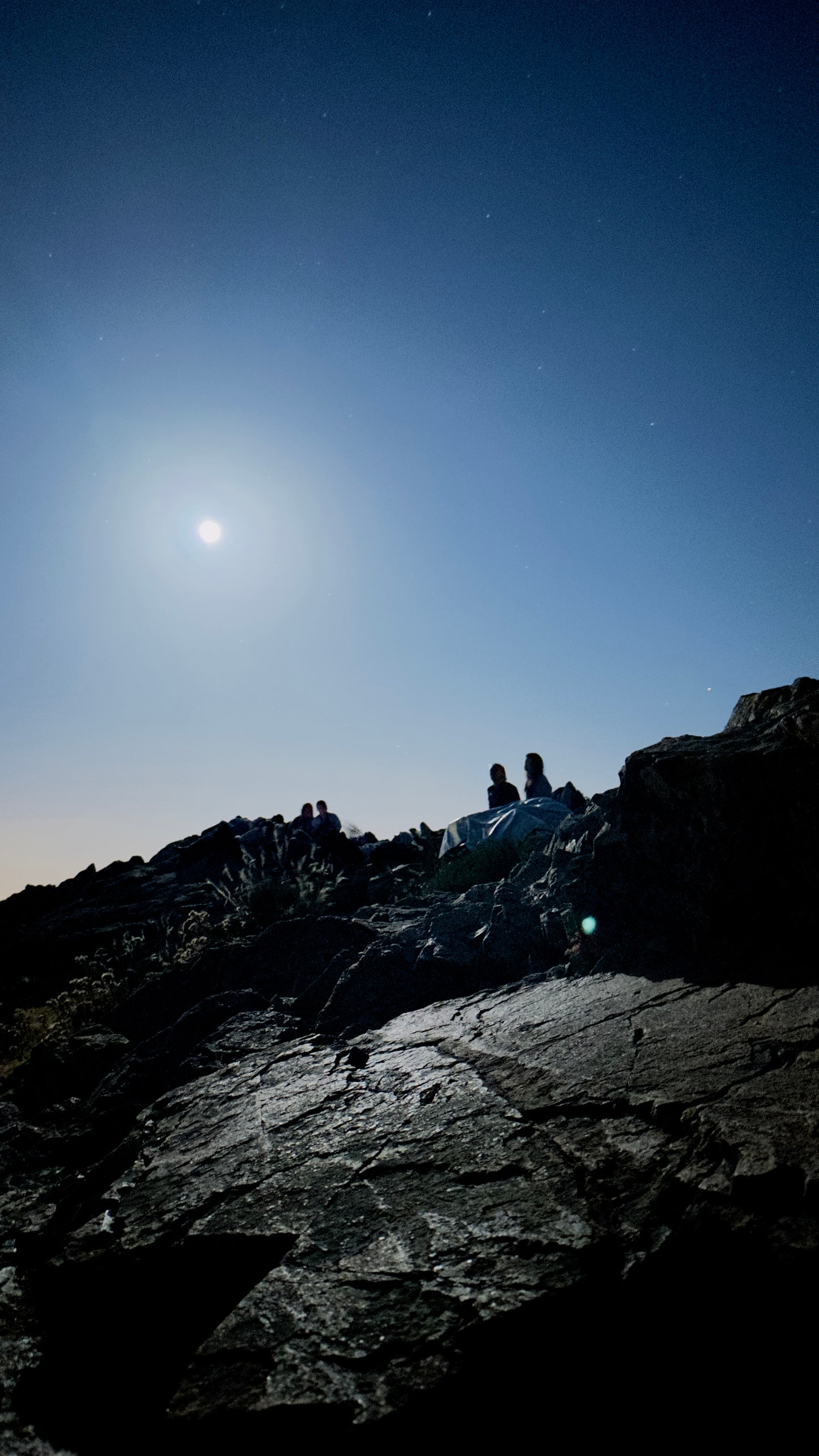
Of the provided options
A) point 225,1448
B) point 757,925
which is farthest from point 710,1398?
point 757,925

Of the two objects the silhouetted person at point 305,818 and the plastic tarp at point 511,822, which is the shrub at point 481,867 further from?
the silhouetted person at point 305,818

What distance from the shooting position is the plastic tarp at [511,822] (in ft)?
25.0

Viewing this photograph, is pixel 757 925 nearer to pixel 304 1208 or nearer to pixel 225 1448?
pixel 304 1208

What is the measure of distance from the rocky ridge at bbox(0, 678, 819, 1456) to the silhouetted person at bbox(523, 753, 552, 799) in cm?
468

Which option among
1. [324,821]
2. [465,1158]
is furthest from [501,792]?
[465,1158]

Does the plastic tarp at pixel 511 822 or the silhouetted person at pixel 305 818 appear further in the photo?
the silhouetted person at pixel 305 818

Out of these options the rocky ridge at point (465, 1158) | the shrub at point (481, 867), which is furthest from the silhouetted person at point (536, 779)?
the rocky ridge at point (465, 1158)

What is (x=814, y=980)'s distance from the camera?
249cm

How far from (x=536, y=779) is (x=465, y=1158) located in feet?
25.2

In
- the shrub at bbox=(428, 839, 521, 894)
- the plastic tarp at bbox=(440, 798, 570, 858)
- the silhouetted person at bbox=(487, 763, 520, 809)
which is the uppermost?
the silhouetted person at bbox=(487, 763, 520, 809)

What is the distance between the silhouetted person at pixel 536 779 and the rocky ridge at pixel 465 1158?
468 centimetres

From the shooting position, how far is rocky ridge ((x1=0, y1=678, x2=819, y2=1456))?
1.34m

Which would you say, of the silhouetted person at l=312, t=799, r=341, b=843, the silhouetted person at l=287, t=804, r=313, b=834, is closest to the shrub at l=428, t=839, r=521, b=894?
the silhouetted person at l=312, t=799, r=341, b=843

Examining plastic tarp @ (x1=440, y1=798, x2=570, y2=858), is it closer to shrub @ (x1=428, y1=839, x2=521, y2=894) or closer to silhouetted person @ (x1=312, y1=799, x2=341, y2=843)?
shrub @ (x1=428, y1=839, x2=521, y2=894)
